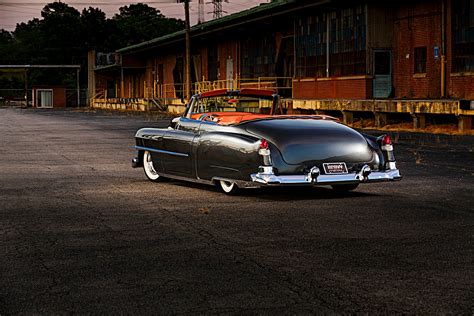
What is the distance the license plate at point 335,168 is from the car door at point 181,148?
1.98m

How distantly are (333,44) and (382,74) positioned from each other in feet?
12.5

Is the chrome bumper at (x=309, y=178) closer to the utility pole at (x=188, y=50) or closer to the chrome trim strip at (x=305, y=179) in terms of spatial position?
the chrome trim strip at (x=305, y=179)

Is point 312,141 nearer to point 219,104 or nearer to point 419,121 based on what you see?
point 219,104

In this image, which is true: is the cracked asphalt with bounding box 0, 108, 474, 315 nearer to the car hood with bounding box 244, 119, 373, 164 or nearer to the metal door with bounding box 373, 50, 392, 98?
the car hood with bounding box 244, 119, 373, 164

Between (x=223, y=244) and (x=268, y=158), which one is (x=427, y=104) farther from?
(x=223, y=244)

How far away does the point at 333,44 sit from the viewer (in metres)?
39.3

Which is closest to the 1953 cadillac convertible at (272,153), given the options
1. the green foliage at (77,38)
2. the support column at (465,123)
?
the support column at (465,123)

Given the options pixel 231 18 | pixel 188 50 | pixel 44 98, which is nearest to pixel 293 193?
pixel 231 18

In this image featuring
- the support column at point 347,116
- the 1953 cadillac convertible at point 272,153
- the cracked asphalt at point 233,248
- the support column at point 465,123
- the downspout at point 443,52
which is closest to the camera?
the cracked asphalt at point 233,248

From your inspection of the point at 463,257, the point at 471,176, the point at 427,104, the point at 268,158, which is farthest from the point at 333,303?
the point at 427,104

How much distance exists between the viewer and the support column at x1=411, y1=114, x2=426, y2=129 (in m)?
29.1

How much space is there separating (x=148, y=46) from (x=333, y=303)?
215ft

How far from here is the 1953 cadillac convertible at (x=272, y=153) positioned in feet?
36.8

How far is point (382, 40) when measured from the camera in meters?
36.0
